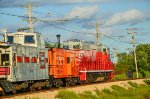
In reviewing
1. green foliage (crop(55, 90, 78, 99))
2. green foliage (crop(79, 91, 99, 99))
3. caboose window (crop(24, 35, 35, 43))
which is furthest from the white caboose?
green foliage (crop(79, 91, 99, 99))

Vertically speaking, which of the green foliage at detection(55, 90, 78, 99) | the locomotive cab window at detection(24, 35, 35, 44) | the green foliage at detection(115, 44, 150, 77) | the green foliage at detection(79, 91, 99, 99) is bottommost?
the green foliage at detection(79, 91, 99, 99)

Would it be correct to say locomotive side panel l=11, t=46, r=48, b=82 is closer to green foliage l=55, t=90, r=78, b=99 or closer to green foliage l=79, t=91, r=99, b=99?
green foliage l=55, t=90, r=78, b=99

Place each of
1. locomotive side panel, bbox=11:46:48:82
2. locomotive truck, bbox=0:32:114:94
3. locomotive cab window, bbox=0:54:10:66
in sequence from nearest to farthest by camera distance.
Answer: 1. locomotive cab window, bbox=0:54:10:66
2. locomotive truck, bbox=0:32:114:94
3. locomotive side panel, bbox=11:46:48:82

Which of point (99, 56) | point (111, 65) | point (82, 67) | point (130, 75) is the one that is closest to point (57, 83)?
point (82, 67)

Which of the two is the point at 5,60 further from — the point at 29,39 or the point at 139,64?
the point at 139,64

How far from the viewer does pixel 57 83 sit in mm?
33656

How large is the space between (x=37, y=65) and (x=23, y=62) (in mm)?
2098

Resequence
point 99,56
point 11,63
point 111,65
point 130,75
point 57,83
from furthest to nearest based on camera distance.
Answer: point 130,75, point 111,65, point 99,56, point 57,83, point 11,63

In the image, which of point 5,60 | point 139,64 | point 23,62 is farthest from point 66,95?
point 139,64

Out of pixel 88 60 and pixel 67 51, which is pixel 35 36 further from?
pixel 88 60

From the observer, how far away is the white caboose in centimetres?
2552

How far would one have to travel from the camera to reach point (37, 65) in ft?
96.7

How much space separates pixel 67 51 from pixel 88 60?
5.61m

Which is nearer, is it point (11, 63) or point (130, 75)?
point (11, 63)
